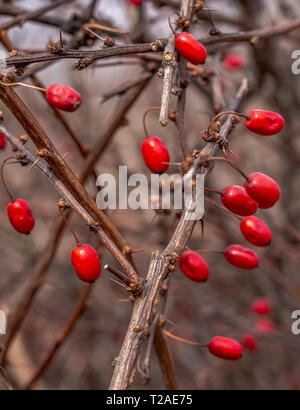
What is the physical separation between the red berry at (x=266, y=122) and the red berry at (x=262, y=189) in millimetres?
131

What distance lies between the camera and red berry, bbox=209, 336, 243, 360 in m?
1.42

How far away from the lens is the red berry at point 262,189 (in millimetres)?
1202

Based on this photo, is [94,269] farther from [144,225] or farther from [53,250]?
[144,225]

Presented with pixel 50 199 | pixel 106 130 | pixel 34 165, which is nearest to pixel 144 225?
pixel 50 199

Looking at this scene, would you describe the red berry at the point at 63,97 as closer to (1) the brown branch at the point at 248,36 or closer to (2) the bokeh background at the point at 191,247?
(1) the brown branch at the point at 248,36

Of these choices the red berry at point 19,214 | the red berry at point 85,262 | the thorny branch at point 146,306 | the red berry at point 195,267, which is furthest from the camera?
the red berry at point 195,267

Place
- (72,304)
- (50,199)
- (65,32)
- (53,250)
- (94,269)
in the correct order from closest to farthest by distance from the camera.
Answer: (94,269), (53,250), (65,32), (72,304), (50,199)

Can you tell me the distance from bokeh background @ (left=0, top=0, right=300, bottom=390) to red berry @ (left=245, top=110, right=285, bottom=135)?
4.81 feet

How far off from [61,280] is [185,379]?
148 centimetres

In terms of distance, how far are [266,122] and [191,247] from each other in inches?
104

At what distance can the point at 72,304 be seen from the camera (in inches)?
164

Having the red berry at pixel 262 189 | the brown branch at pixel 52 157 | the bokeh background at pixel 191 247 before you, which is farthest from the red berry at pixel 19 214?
the bokeh background at pixel 191 247

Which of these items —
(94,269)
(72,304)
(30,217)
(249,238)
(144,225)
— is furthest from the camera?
(72,304)

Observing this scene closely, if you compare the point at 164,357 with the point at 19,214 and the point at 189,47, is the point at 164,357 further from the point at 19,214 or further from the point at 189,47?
the point at 189,47
